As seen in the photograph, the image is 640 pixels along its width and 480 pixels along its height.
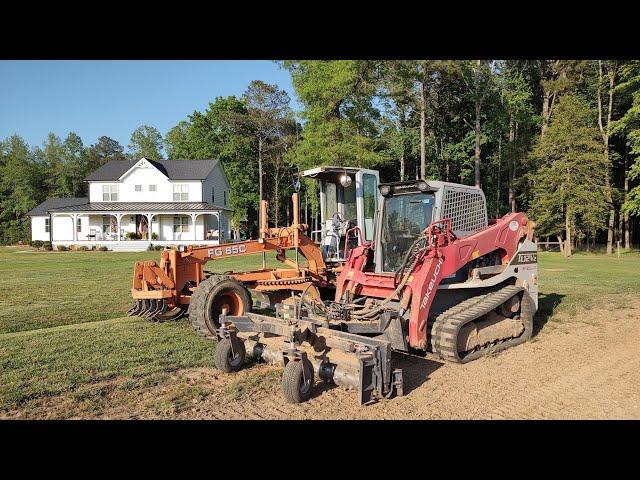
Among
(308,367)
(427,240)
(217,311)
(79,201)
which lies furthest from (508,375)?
(79,201)

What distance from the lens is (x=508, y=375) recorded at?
6680 millimetres

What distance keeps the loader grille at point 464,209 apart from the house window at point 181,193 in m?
39.0

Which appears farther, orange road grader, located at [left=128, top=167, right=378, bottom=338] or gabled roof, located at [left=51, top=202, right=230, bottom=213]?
gabled roof, located at [left=51, top=202, right=230, bottom=213]

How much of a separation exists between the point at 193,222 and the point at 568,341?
3750 cm

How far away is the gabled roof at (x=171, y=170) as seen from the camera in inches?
1779

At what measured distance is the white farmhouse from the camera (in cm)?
4300

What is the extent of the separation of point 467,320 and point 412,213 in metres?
2.01

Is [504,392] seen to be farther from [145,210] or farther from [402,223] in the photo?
[145,210]

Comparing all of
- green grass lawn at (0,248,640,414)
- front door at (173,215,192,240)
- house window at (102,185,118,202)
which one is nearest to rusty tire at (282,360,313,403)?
green grass lawn at (0,248,640,414)

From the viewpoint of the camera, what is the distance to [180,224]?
4406 centimetres

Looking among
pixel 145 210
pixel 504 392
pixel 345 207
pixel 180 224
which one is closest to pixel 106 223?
pixel 145 210

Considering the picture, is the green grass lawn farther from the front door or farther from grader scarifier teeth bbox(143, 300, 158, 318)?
the front door

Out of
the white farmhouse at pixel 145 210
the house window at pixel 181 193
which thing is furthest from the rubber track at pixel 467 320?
the house window at pixel 181 193

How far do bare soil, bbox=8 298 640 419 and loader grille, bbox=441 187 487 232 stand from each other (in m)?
2.19
